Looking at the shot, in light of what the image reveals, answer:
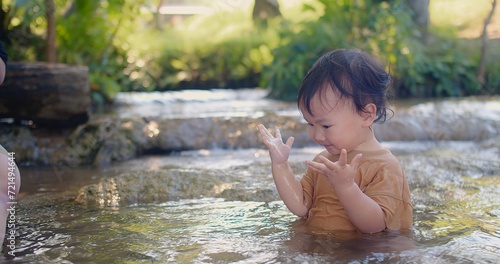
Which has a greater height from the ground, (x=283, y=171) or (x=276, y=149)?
(x=276, y=149)

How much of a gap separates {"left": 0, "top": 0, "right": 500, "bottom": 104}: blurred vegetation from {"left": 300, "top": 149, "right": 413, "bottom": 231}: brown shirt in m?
4.58

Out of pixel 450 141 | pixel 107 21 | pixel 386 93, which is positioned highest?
pixel 107 21

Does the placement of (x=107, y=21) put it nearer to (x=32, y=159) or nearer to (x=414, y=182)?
(x=32, y=159)

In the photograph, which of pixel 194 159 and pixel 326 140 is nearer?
pixel 326 140

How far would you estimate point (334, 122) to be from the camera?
295 cm

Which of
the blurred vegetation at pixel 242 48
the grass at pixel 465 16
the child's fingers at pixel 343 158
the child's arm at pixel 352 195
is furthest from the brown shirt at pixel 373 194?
the grass at pixel 465 16

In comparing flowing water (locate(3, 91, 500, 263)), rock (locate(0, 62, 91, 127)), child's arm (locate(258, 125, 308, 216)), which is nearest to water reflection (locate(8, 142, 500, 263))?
flowing water (locate(3, 91, 500, 263))

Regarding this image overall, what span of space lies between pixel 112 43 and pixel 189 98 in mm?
1725

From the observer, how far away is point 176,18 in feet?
72.6

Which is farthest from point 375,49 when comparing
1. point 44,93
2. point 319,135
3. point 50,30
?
point 319,135

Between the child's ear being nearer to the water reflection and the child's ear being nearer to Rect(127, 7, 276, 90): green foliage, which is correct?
the water reflection

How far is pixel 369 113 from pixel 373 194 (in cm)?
37

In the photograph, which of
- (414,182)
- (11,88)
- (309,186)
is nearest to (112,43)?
(11,88)

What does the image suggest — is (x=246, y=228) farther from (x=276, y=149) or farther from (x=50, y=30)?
(x=50, y=30)
